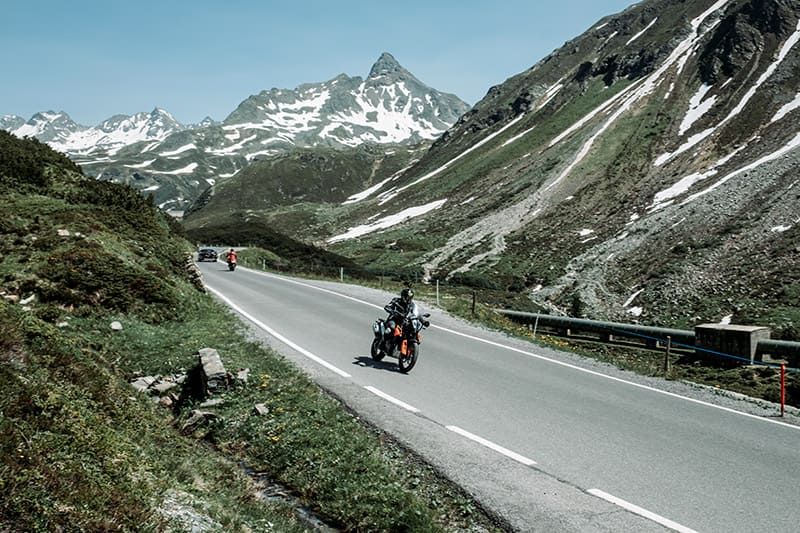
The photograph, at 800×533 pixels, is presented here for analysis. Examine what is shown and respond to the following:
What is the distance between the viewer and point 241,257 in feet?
184

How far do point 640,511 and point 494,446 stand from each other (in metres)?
2.23

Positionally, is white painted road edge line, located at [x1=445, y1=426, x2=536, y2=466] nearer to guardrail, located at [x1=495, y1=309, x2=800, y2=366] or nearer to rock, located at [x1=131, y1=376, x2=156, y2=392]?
rock, located at [x1=131, y1=376, x2=156, y2=392]

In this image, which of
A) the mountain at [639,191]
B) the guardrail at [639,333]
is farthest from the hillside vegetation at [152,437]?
the mountain at [639,191]

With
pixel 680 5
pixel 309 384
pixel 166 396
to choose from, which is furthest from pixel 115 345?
pixel 680 5

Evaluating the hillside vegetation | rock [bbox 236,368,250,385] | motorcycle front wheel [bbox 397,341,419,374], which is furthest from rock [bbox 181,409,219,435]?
motorcycle front wheel [bbox 397,341,419,374]

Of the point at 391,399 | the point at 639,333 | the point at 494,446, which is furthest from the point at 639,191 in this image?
the point at 494,446

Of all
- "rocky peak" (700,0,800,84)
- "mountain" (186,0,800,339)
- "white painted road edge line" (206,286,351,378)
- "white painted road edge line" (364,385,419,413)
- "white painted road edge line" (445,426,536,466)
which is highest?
"rocky peak" (700,0,800,84)

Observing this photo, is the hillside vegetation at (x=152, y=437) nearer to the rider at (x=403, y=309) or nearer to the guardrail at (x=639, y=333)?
the rider at (x=403, y=309)

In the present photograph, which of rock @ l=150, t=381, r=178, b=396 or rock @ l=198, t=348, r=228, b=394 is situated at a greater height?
rock @ l=198, t=348, r=228, b=394

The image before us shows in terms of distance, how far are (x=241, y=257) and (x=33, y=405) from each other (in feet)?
168

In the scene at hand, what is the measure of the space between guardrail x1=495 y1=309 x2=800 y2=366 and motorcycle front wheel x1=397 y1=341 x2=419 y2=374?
9395 millimetres

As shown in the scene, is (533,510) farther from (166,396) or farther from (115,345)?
(115,345)

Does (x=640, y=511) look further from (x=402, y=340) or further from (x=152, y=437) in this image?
(x=402, y=340)

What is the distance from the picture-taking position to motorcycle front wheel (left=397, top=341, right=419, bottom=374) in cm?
1251
